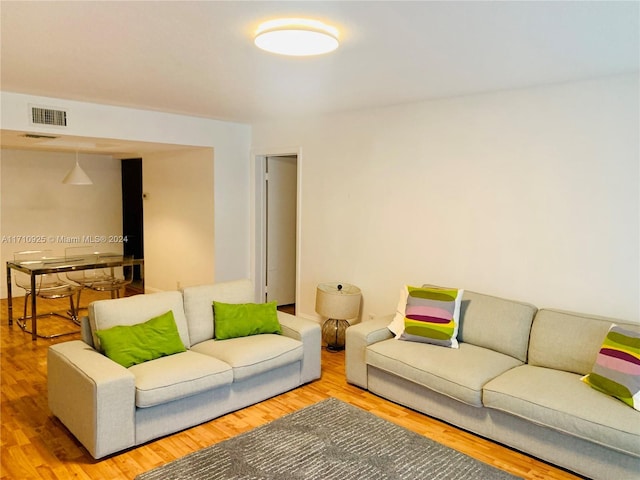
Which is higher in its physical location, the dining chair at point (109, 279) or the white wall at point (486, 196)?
the white wall at point (486, 196)

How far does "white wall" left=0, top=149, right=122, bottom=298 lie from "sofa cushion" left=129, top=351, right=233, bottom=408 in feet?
14.8

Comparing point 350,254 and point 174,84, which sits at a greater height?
point 174,84

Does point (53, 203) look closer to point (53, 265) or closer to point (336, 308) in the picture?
point (53, 265)

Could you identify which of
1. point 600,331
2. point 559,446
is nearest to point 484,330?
point 600,331

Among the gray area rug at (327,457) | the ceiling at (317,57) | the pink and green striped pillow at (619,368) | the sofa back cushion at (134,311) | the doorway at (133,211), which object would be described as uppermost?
the ceiling at (317,57)

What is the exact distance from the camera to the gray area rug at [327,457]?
2594 millimetres

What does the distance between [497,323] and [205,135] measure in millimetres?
3751

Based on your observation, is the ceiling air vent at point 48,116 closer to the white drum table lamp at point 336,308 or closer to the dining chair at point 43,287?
the dining chair at point 43,287

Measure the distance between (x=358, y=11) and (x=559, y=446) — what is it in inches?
101

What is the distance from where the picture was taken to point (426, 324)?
11.7ft

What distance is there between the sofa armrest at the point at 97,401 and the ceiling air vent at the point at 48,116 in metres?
2.25

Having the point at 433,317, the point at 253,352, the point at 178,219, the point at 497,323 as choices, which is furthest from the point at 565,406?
the point at 178,219

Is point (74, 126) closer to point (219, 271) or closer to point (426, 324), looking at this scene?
point (219, 271)

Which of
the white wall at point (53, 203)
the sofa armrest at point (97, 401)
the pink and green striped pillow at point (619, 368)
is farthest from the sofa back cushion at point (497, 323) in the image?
the white wall at point (53, 203)
